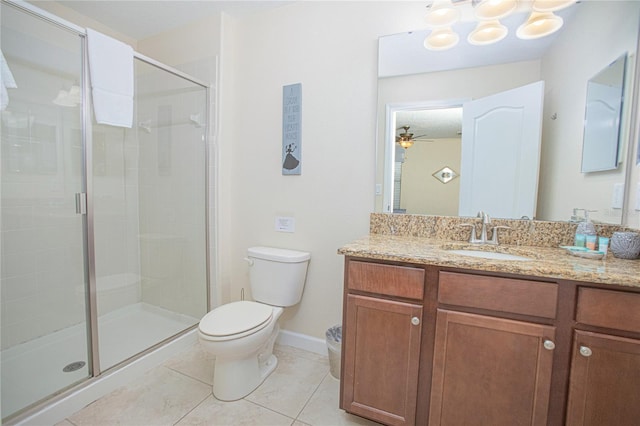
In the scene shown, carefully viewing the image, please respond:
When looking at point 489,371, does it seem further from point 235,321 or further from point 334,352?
point 235,321

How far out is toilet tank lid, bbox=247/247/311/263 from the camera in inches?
73.8

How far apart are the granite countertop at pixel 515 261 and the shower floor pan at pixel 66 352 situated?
1605mm

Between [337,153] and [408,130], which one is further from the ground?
[408,130]

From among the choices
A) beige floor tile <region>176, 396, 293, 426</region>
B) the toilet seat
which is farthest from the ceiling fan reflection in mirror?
beige floor tile <region>176, 396, 293, 426</region>

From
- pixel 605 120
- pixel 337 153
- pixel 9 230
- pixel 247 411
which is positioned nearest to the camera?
pixel 605 120

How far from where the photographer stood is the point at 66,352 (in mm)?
1768

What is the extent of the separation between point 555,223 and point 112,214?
9.69 ft

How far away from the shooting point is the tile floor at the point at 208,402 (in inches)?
56.2

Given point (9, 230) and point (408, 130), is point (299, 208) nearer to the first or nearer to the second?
point (408, 130)

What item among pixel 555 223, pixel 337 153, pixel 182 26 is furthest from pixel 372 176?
pixel 182 26

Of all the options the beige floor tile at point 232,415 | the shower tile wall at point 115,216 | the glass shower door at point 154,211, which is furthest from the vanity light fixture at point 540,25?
the shower tile wall at point 115,216

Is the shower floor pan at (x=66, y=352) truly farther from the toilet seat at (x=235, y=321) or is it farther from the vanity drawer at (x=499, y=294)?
the vanity drawer at (x=499, y=294)

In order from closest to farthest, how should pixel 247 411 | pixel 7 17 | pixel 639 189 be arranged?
→ pixel 639 189
pixel 247 411
pixel 7 17

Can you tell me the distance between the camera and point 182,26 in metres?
2.27
